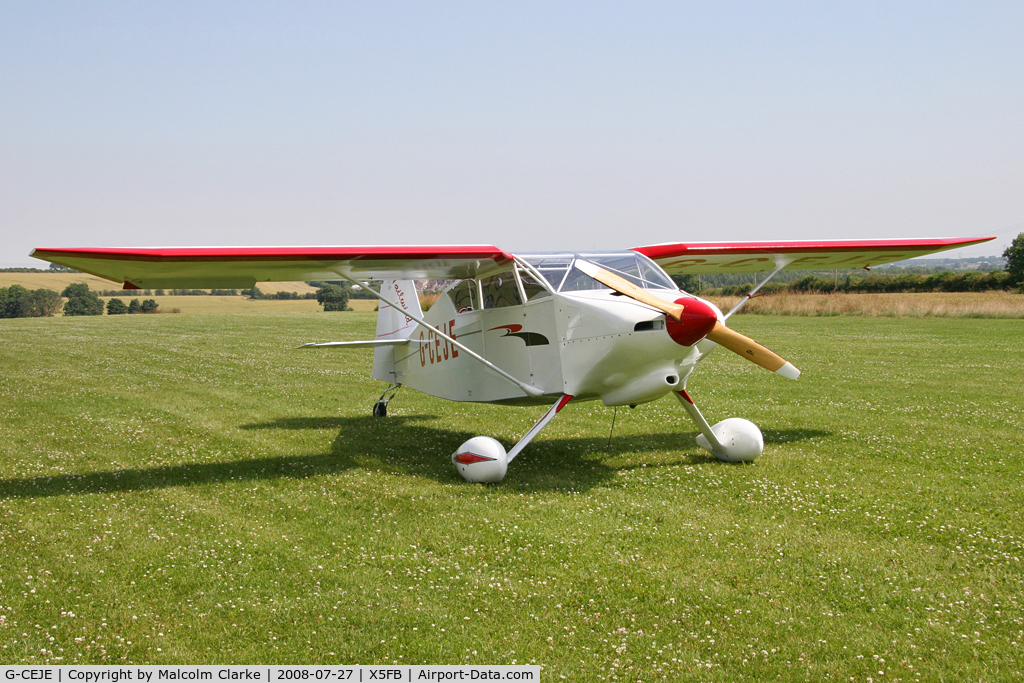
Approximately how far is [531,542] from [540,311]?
11.4 ft

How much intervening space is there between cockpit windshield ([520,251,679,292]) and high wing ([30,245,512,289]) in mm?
551

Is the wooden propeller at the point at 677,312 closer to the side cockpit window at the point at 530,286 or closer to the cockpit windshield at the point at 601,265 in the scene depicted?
the cockpit windshield at the point at 601,265

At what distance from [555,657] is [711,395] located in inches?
477

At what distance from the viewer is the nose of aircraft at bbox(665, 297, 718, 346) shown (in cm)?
804

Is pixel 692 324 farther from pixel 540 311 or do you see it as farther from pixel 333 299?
pixel 333 299

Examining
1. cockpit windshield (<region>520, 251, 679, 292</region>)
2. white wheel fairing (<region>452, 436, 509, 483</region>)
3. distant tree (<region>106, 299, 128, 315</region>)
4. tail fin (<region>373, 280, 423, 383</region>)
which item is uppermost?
cockpit windshield (<region>520, 251, 679, 292</region>)

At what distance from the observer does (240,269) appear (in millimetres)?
8930

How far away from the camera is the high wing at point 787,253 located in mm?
10961

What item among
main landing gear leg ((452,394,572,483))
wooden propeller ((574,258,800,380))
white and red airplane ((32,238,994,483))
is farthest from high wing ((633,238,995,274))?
main landing gear leg ((452,394,572,483))

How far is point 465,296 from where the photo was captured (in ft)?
35.7

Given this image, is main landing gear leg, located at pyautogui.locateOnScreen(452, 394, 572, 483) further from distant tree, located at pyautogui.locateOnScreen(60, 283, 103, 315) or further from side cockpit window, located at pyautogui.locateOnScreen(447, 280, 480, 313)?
distant tree, located at pyautogui.locateOnScreen(60, 283, 103, 315)

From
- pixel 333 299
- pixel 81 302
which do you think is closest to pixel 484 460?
pixel 333 299

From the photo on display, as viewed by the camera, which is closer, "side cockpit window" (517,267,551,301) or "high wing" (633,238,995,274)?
"side cockpit window" (517,267,551,301)

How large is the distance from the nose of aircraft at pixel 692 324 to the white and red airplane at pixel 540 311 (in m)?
0.01
